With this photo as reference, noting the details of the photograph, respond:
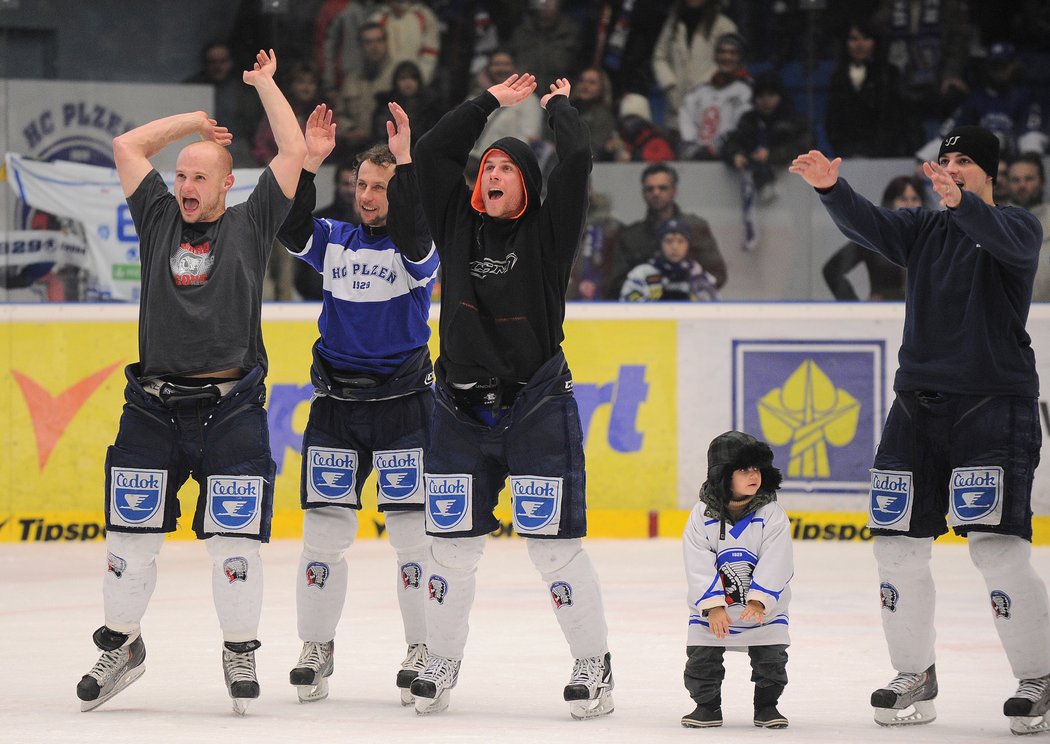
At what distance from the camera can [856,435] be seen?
9.45 metres

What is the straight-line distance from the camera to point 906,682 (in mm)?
4848

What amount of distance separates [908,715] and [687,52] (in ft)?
20.2

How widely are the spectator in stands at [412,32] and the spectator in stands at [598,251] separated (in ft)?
4.59

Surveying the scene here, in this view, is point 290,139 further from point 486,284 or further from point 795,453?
point 795,453

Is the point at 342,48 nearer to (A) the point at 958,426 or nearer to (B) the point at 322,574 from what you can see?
(B) the point at 322,574

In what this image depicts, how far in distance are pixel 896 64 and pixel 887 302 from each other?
1.58 m

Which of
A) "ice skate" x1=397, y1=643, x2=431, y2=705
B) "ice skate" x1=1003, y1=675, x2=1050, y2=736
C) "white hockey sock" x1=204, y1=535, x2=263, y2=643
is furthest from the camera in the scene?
"ice skate" x1=397, y1=643, x2=431, y2=705

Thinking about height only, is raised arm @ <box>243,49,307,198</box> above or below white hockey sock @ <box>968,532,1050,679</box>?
above

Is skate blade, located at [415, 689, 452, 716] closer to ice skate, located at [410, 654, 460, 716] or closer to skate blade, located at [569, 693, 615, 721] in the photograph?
ice skate, located at [410, 654, 460, 716]

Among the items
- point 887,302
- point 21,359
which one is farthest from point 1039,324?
point 21,359

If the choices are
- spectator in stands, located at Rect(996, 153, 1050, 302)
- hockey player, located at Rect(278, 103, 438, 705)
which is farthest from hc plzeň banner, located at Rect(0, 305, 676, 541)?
hockey player, located at Rect(278, 103, 438, 705)

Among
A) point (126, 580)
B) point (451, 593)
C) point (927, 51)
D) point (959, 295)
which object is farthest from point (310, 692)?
point (927, 51)

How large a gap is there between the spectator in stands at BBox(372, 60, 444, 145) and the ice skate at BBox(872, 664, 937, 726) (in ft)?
19.7

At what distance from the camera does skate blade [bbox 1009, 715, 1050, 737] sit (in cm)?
462
